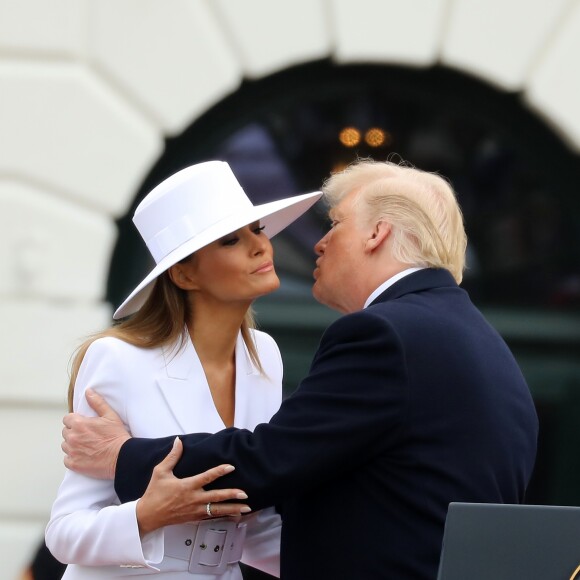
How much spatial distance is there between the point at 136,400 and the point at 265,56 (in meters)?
2.97

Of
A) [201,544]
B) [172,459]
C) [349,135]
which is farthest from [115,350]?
[349,135]

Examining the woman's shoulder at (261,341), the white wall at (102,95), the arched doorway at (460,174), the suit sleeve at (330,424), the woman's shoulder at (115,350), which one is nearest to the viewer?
the suit sleeve at (330,424)

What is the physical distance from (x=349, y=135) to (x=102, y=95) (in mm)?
1177

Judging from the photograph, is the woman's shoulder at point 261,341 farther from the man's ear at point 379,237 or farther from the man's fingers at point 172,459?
the man's fingers at point 172,459

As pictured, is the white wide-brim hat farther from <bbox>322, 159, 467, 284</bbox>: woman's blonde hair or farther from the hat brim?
<bbox>322, 159, 467, 284</bbox>: woman's blonde hair

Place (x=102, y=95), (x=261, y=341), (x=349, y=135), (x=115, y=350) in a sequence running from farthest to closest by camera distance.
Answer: (x=349, y=135), (x=102, y=95), (x=261, y=341), (x=115, y=350)

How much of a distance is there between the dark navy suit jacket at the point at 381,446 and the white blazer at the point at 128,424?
222mm

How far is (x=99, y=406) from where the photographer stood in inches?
107

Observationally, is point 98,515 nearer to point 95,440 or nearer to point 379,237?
point 95,440

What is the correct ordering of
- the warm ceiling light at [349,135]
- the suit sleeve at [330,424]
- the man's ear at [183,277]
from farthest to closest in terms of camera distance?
the warm ceiling light at [349,135]
the man's ear at [183,277]
the suit sleeve at [330,424]

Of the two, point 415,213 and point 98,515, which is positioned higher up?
point 415,213

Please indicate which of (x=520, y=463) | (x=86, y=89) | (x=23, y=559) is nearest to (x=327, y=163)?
(x=86, y=89)

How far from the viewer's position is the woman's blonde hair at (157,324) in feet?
9.37

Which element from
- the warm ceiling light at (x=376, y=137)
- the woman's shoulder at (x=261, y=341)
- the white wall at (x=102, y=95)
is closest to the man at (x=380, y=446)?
the woman's shoulder at (x=261, y=341)
